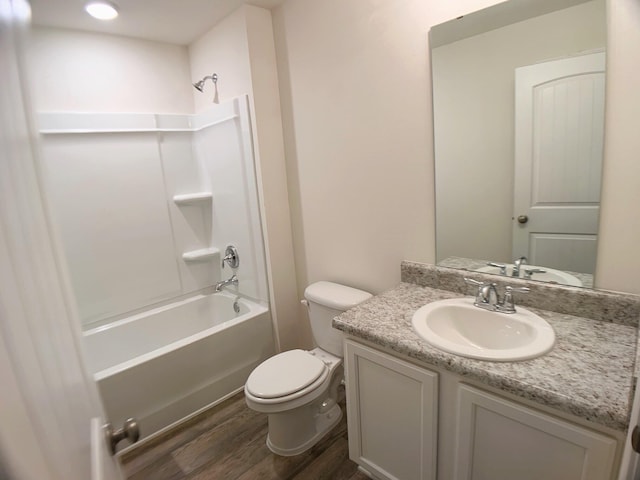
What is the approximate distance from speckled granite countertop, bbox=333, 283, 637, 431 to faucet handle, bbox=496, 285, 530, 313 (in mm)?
71

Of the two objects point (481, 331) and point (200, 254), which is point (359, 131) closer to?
point (481, 331)

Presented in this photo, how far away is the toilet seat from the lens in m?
1.61

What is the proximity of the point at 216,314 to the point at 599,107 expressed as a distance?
266cm

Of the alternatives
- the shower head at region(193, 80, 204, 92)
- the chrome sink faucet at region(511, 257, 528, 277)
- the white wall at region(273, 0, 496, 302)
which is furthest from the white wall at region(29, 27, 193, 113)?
the chrome sink faucet at region(511, 257, 528, 277)

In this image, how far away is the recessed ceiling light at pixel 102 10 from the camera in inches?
73.3

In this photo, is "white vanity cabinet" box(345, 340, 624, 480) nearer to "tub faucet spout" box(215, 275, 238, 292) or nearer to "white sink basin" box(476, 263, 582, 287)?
"white sink basin" box(476, 263, 582, 287)

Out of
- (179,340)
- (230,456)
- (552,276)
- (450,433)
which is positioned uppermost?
(552,276)

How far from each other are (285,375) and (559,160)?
1.53m

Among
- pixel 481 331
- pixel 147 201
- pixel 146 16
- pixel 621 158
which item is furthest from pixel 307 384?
pixel 146 16

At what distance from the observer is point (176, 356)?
78.3 inches

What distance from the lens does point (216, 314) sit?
2.78 meters

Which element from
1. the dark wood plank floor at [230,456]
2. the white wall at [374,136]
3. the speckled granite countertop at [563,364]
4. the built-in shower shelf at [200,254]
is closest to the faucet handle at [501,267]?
the speckled granite countertop at [563,364]

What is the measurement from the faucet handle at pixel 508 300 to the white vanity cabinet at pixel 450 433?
40 centimetres

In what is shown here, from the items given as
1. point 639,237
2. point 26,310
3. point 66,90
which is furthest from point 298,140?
point 26,310
